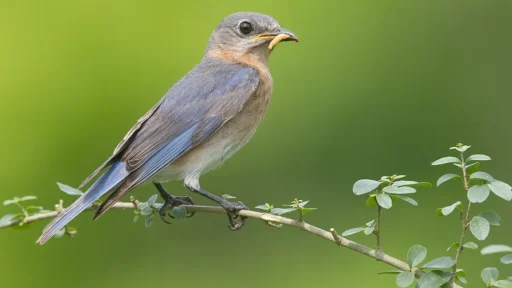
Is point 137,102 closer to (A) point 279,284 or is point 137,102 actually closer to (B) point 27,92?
(B) point 27,92

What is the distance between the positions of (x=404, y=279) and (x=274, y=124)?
12.4ft

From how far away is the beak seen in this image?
4859mm

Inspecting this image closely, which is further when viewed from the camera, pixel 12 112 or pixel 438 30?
pixel 438 30

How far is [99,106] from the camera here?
6.12 m

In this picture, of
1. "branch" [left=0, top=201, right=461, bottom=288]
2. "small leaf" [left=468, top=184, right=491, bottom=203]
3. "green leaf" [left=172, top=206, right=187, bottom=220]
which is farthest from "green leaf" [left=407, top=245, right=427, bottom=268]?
"green leaf" [left=172, top=206, right=187, bottom=220]

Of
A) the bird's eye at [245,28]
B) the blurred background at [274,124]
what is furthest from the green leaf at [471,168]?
the blurred background at [274,124]

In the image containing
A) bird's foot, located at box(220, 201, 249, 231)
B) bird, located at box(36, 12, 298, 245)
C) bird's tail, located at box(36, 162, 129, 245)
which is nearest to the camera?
bird's tail, located at box(36, 162, 129, 245)

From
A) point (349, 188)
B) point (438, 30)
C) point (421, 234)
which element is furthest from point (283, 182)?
point (438, 30)

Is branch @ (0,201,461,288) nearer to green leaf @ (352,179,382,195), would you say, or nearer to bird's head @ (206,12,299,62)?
green leaf @ (352,179,382,195)

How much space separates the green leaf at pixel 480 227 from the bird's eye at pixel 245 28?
247 centimetres

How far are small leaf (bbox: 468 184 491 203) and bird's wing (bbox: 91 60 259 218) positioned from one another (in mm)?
1805

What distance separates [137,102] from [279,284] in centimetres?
141

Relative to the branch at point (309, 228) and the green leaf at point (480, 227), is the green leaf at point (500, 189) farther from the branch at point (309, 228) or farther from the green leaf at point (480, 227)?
the branch at point (309, 228)

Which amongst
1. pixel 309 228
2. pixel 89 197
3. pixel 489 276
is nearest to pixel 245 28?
pixel 89 197
